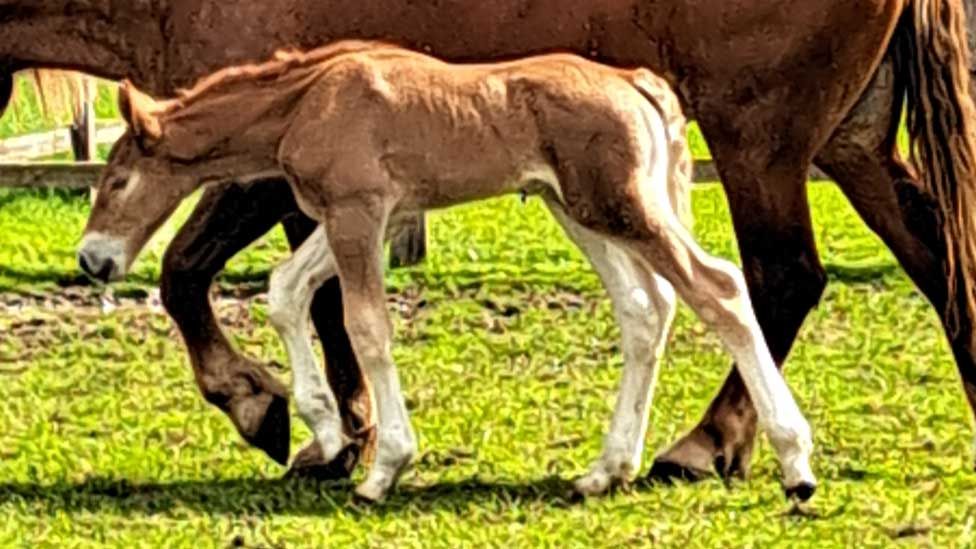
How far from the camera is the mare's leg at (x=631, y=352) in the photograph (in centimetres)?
864

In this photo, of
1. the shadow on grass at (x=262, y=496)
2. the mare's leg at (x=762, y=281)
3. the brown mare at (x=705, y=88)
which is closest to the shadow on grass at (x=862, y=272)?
the brown mare at (x=705, y=88)

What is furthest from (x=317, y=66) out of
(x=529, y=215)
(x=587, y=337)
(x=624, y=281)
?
(x=529, y=215)

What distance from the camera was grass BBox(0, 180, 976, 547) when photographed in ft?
27.1

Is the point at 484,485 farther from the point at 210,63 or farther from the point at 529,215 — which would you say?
the point at 529,215

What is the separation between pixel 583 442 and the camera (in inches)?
377

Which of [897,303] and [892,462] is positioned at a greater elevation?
[892,462]

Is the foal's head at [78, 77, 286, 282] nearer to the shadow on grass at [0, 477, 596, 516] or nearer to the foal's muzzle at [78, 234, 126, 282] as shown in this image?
the foal's muzzle at [78, 234, 126, 282]

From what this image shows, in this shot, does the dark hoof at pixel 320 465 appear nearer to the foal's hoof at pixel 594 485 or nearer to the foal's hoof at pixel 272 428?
the foal's hoof at pixel 272 428

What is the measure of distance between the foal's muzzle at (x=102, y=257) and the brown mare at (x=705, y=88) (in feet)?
2.16

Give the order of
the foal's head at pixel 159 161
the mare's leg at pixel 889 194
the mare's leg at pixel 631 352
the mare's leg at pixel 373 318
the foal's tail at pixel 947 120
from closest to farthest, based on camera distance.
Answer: the mare's leg at pixel 373 318 < the foal's head at pixel 159 161 < the mare's leg at pixel 631 352 < the foal's tail at pixel 947 120 < the mare's leg at pixel 889 194

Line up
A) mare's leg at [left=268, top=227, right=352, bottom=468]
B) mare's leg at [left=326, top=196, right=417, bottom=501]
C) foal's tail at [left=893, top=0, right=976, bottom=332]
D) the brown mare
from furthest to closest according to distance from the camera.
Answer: foal's tail at [left=893, top=0, right=976, bottom=332], the brown mare, mare's leg at [left=268, top=227, right=352, bottom=468], mare's leg at [left=326, top=196, right=417, bottom=501]

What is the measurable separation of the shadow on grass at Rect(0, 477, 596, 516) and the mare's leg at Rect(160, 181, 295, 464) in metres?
0.18

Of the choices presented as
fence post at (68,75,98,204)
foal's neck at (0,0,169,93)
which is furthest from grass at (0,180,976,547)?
foal's neck at (0,0,169,93)

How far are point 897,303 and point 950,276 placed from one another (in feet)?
9.75
